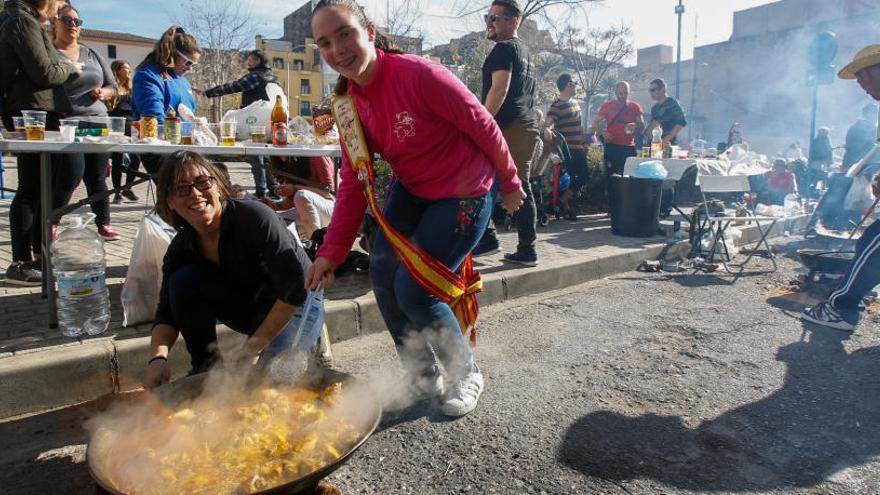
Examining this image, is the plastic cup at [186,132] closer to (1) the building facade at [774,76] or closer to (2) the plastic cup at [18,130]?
(2) the plastic cup at [18,130]

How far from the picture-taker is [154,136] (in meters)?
3.90

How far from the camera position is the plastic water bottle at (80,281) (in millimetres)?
3236

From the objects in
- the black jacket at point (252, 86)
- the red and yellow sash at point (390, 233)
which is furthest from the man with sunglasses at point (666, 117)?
the red and yellow sash at point (390, 233)

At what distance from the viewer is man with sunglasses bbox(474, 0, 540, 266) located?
4699 millimetres

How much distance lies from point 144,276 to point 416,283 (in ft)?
6.25

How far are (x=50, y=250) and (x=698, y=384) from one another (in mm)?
3800

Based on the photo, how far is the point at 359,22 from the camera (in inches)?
91.7

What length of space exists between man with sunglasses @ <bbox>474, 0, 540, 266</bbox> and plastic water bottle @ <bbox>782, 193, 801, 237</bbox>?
5.06m

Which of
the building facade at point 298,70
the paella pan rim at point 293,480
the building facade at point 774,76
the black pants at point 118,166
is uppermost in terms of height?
the building facade at point 298,70

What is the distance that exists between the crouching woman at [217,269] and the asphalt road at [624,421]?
62cm

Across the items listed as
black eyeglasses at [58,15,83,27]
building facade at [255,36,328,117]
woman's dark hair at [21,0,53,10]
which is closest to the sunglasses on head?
black eyeglasses at [58,15,83,27]

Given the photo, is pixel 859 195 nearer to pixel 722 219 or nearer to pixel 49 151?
pixel 722 219

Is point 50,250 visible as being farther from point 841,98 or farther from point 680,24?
point 841,98

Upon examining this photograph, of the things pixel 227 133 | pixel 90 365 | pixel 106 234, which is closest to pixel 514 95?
pixel 227 133
